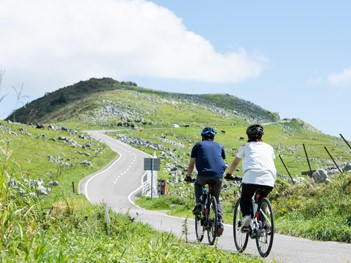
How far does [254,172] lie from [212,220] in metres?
1.85

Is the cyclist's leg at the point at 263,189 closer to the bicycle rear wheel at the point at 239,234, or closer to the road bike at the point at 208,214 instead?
the bicycle rear wheel at the point at 239,234

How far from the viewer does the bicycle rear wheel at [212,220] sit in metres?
11.0

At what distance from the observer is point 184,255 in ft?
26.3

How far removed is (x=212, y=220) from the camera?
11.3 m

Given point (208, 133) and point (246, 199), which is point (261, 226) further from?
point (208, 133)

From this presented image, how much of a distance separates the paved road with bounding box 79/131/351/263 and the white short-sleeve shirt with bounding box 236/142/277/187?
131 centimetres

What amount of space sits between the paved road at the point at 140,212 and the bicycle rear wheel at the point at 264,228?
8.1 inches

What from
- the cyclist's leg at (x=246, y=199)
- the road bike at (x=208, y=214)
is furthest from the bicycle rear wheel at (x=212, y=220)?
the cyclist's leg at (x=246, y=199)

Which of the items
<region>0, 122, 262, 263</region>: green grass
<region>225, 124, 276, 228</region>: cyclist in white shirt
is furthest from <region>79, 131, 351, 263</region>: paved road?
<region>225, 124, 276, 228</region>: cyclist in white shirt

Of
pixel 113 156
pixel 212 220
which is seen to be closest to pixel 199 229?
pixel 212 220

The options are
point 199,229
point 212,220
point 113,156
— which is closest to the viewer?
point 212,220

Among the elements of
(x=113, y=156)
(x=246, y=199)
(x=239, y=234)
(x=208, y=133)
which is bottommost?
(x=239, y=234)

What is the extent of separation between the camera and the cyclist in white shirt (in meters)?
9.88

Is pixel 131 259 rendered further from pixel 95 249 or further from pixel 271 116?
pixel 271 116
